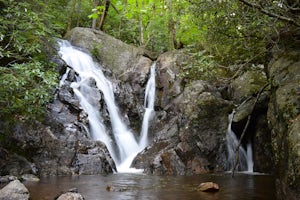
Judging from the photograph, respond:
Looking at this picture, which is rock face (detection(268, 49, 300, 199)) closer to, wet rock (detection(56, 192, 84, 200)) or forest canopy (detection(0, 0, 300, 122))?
forest canopy (detection(0, 0, 300, 122))

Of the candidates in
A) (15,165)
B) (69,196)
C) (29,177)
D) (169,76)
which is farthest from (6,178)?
(169,76)

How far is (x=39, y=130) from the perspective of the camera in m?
12.0

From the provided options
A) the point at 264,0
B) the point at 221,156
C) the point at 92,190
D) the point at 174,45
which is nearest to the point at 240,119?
the point at 221,156

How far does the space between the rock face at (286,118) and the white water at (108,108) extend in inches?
296

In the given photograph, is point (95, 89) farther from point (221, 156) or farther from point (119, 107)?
point (221, 156)

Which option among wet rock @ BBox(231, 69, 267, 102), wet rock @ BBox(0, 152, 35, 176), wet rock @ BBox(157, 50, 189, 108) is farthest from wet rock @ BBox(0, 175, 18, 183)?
wet rock @ BBox(231, 69, 267, 102)

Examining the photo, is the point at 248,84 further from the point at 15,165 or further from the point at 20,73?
the point at 15,165

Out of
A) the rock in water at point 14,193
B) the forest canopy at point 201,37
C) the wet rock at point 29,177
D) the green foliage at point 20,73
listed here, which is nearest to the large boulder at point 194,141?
the forest canopy at point 201,37

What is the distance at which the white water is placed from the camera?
1408 cm

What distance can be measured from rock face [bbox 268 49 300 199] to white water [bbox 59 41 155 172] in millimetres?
7520

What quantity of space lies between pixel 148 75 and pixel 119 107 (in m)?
2.77

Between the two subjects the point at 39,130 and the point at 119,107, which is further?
the point at 119,107

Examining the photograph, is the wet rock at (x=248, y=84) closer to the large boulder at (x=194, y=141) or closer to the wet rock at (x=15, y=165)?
the large boulder at (x=194, y=141)

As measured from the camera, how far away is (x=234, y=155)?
12836mm
